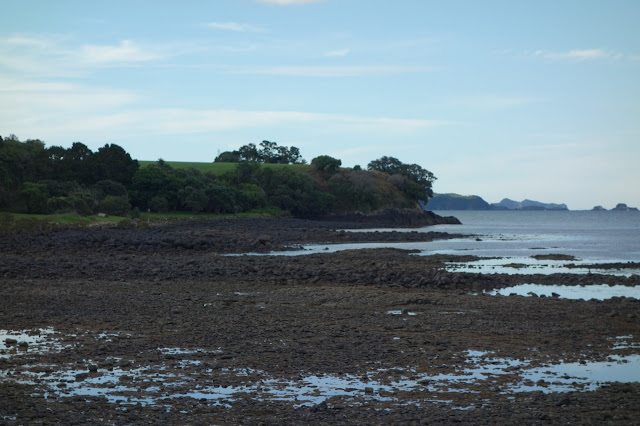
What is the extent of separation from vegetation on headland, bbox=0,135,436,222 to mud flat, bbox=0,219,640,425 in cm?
4070

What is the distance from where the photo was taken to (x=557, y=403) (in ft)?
31.1

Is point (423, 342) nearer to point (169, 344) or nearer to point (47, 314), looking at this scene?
point (169, 344)

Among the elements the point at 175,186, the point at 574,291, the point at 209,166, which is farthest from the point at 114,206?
the point at 209,166

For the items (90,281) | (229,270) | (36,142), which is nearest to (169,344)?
(90,281)

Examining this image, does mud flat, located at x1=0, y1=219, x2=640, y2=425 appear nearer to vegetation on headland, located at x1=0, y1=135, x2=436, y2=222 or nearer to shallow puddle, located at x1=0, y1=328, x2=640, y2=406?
shallow puddle, located at x1=0, y1=328, x2=640, y2=406

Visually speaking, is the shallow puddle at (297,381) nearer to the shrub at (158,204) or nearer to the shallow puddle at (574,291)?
the shallow puddle at (574,291)

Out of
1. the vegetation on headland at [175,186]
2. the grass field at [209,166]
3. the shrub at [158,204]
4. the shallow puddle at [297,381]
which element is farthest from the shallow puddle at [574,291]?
the grass field at [209,166]

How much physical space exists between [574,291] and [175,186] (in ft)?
232

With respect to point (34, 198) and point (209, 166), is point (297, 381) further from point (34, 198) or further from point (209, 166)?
point (209, 166)

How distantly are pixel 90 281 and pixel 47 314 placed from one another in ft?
26.6

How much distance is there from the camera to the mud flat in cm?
929

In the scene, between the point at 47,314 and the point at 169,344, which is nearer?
the point at 169,344

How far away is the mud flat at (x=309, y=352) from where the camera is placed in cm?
929

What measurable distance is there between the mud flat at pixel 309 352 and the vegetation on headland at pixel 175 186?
40.7 metres
